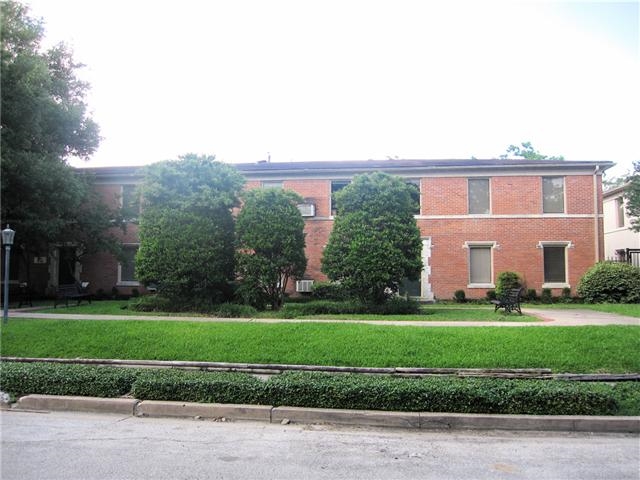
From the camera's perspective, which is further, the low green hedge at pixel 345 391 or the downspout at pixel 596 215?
the downspout at pixel 596 215

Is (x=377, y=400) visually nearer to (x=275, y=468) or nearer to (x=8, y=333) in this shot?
(x=275, y=468)

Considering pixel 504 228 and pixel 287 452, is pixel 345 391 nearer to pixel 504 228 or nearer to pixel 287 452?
pixel 287 452

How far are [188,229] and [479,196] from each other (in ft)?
41.5

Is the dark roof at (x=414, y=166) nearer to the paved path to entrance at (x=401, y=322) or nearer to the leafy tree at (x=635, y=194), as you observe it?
the leafy tree at (x=635, y=194)

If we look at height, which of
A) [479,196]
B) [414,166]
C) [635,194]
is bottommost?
[635,194]

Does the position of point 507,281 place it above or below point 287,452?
above

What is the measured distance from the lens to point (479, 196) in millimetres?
20281

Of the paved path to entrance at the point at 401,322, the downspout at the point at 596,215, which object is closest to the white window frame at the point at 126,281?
the paved path to entrance at the point at 401,322

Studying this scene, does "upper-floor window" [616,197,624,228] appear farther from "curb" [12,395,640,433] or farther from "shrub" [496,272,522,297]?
"curb" [12,395,640,433]

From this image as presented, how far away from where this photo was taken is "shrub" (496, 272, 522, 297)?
18984 mm

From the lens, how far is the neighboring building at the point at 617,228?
2625 centimetres

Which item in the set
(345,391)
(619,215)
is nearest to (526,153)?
(619,215)

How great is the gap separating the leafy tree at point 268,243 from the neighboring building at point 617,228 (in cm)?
2024

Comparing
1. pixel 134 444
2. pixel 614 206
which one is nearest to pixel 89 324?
pixel 134 444
